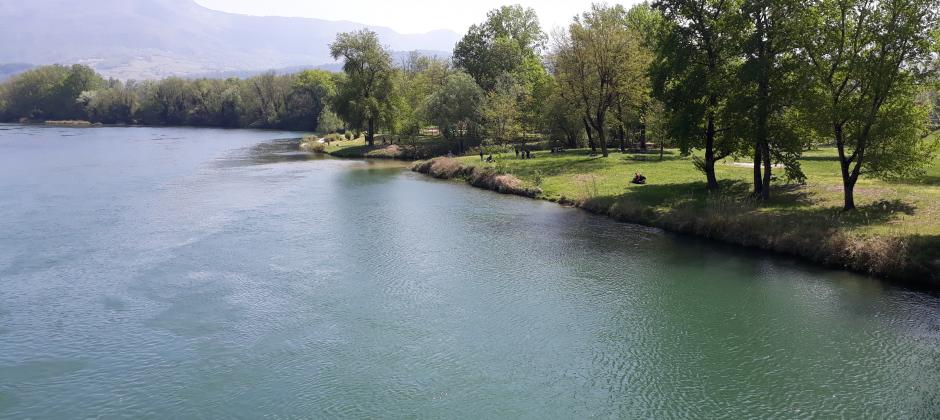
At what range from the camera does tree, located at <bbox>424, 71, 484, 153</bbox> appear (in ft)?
257

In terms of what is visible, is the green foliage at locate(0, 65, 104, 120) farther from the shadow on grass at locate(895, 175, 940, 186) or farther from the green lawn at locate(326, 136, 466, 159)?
the shadow on grass at locate(895, 175, 940, 186)

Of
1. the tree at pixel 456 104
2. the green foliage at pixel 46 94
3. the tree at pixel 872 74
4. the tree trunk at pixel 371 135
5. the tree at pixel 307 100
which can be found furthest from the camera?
the green foliage at pixel 46 94

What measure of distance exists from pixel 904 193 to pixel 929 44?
9390 mm

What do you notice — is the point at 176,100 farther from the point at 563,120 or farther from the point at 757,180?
the point at 757,180

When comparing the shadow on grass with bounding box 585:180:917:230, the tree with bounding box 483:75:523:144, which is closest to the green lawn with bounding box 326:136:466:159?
the tree with bounding box 483:75:523:144

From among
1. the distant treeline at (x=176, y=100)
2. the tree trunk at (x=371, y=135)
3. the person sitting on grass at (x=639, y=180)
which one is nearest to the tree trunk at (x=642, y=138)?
the person sitting on grass at (x=639, y=180)

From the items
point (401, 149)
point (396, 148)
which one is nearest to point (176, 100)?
point (396, 148)

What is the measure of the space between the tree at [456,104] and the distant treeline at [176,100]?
75825mm

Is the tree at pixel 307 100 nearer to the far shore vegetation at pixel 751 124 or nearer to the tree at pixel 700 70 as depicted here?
the far shore vegetation at pixel 751 124

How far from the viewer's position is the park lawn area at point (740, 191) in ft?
98.2

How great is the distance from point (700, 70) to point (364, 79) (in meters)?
60.8

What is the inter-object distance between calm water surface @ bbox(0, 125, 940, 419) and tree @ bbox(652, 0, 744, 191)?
29.3 ft

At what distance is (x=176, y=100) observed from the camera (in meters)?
178

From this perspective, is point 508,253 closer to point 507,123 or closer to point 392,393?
point 392,393
